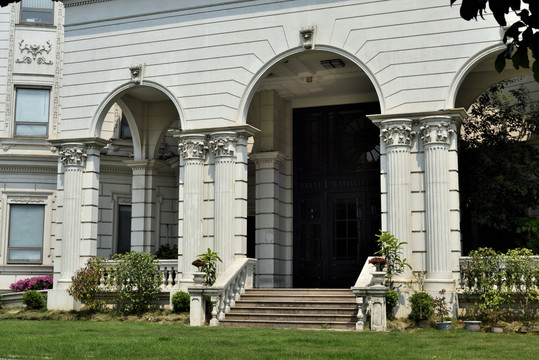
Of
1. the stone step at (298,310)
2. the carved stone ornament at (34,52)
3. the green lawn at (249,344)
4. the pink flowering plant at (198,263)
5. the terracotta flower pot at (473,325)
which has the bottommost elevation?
the green lawn at (249,344)

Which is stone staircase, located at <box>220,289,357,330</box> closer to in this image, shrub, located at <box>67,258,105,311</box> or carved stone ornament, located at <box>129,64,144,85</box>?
shrub, located at <box>67,258,105,311</box>

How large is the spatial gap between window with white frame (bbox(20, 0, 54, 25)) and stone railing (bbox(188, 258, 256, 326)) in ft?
46.3

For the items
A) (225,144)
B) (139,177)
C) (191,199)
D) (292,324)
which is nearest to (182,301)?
(191,199)

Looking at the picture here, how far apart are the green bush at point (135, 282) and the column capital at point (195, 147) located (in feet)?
10.5

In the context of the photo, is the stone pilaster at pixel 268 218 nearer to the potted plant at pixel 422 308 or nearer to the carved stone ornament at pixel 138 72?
the carved stone ornament at pixel 138 72

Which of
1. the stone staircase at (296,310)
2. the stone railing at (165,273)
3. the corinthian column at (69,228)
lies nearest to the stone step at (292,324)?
the stone staircase at (296,310)

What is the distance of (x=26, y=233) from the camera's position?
27.5 meters

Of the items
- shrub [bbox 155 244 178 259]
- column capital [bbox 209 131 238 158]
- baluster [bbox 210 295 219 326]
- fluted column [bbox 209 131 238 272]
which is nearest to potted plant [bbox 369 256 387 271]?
baluster [bbox 210 295 219 326]

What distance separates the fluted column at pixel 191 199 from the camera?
21.1 metres

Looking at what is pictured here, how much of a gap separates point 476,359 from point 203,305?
9026mm

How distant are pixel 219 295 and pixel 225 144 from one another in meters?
4.55

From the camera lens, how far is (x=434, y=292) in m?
18.4

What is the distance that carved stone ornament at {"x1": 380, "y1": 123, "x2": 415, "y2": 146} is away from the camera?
19.3 metres

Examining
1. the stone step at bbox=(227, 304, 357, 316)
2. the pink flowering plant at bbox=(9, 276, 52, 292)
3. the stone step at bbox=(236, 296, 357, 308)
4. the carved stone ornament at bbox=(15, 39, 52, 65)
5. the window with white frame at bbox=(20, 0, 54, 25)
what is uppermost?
the window with white frame at bbox=(20, 0, 54, 25)
